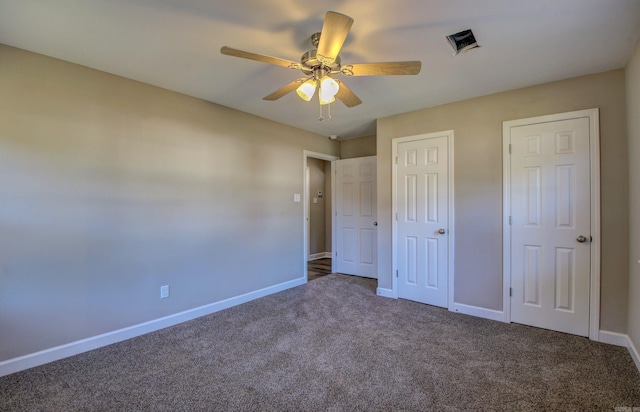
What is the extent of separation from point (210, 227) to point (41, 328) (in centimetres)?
161

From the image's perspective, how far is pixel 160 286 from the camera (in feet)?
9.72

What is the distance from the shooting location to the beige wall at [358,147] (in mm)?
5102

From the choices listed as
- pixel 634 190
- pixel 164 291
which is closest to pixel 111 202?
pixel 164 291

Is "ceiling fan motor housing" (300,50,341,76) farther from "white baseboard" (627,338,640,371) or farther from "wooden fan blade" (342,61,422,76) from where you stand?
"white baseboard" (627,338,640,371)

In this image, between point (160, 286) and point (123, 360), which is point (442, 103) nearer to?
point (160, 286)

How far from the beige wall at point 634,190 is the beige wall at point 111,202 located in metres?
3.71

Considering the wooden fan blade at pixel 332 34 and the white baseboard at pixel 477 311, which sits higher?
the wooden fan blade at pixel 332 34

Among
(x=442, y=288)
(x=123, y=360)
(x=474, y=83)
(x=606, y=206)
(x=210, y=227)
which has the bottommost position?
(x=123, y=360)

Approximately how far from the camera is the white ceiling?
1.77 m

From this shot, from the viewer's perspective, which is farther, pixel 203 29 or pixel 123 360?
pixel 123 360

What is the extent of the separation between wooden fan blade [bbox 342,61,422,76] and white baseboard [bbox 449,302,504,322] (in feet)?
8.85

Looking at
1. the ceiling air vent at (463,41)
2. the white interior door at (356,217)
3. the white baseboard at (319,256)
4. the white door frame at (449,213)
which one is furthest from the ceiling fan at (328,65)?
the white baseboard at (319,256)

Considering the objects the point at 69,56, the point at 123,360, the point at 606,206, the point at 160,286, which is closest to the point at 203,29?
the point at 69,56

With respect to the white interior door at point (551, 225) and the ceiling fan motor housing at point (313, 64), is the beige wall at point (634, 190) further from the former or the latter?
the ceiling fan motor housing at point (313, 64)
